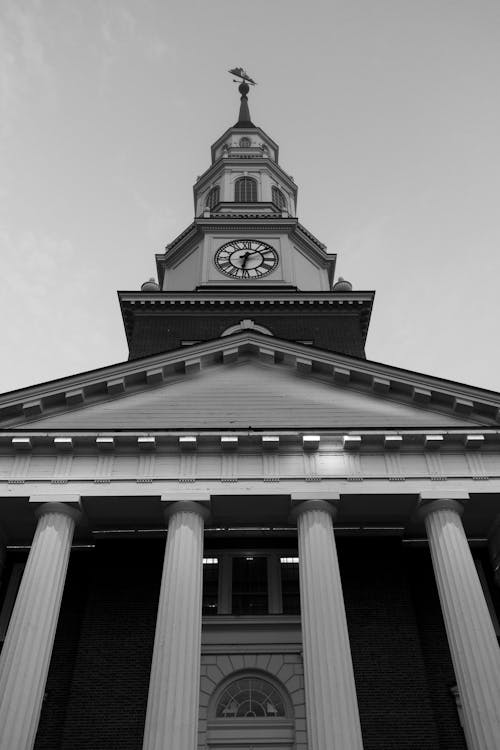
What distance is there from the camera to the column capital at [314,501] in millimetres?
15945

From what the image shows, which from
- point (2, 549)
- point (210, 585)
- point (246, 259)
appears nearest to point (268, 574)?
point (210, 585)

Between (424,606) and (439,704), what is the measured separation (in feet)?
7.97

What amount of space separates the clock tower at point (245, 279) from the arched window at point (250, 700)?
33.8 feet

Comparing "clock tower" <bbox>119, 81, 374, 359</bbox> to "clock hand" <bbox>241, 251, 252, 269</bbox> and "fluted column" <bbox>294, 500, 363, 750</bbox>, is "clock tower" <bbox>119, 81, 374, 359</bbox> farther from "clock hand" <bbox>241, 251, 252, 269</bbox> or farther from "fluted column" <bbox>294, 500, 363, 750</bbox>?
"fluted column" <bbox>294, 500, 363, 750</bbox>

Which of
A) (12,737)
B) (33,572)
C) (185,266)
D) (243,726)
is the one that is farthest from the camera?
(185,266)

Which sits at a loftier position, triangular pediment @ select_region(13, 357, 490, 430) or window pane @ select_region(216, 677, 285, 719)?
triangular pediment @ select_region(13, 357, 490, 430)

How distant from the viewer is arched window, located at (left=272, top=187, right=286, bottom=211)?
38.2 m

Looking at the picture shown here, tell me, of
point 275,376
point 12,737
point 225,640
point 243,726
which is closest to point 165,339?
point 275,376

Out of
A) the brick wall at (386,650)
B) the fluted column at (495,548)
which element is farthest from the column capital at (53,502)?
the fluted column at (495,548)

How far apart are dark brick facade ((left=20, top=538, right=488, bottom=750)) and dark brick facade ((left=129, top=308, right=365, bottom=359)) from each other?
35.0 ft

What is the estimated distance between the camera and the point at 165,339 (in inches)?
1104

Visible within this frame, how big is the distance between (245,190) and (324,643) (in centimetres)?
2902

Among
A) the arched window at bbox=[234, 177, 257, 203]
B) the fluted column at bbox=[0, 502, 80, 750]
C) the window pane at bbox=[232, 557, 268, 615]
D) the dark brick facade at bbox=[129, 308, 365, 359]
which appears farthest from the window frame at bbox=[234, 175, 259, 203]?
the fluted column at bbox=[0, 502, 80, 750]

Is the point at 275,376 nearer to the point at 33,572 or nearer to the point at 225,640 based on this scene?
the point at 225,640
